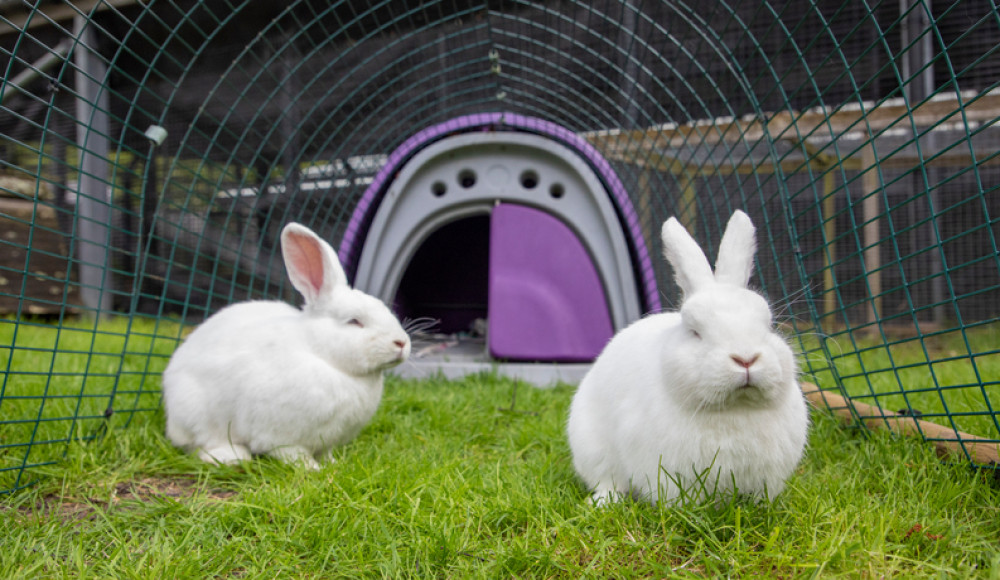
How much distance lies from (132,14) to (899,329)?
7.14 m

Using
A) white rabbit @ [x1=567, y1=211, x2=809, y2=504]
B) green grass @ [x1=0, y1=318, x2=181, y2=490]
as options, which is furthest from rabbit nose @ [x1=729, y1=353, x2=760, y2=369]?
green grass @ [x1=0, y1=318, x2=181, y2=490]

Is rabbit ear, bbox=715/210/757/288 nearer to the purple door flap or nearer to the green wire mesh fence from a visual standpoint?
the green wire mesh fence

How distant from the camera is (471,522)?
1.37 m

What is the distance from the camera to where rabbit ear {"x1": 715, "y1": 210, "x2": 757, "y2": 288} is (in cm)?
146

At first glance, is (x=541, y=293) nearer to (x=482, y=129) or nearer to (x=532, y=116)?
(x=482, y=129)

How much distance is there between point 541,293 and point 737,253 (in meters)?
1.94

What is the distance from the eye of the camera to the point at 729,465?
4.40 ft

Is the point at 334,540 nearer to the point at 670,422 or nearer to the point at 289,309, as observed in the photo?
the point at 670,422

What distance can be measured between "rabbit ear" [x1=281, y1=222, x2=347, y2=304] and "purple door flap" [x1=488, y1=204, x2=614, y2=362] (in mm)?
1336

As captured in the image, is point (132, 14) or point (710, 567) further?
point (132, 14)

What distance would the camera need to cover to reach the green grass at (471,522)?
1.19 metres

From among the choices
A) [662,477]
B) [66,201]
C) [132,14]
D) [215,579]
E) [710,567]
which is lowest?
[215,579]

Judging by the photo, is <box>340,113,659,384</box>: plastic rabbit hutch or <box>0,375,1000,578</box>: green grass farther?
<box>340,113,659,384</box>: plastic rabbit hutch

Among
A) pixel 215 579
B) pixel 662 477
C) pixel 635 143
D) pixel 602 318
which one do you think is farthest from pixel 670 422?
pixel 635 143
